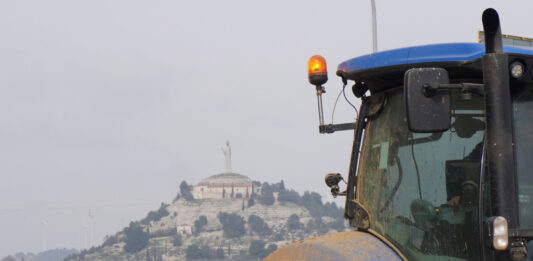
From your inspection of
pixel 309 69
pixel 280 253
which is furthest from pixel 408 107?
pixel 309 69

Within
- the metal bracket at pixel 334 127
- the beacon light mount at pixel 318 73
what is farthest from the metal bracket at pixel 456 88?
the metal bracket at pixel 334 127

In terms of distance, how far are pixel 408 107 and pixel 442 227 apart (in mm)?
786

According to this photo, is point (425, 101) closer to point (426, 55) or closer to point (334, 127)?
point (426, 55)

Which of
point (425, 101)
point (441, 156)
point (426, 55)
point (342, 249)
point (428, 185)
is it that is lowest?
point (342, 249)

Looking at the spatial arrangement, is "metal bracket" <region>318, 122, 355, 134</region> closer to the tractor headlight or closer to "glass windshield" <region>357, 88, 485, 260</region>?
"glass windshield" <region>357, 88, 485, 260</region>

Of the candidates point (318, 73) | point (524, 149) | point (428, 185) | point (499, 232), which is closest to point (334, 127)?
point (318, 73)

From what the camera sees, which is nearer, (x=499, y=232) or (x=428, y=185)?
(x=499, y=232)

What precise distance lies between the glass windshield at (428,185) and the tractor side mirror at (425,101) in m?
0.54

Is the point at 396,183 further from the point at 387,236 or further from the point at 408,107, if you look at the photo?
the point at 408,107

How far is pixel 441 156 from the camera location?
3.90 m

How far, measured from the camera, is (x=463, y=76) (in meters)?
3.90

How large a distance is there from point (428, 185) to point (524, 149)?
0.46m

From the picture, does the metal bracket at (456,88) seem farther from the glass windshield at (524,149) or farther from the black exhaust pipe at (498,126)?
the glass windshield at (524,149)

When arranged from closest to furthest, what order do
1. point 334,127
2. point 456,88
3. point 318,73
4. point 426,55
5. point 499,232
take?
point 499,232 < point 456,88 < point 426,55 < point 318,73 < point 334,127
